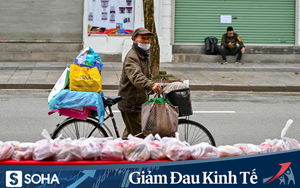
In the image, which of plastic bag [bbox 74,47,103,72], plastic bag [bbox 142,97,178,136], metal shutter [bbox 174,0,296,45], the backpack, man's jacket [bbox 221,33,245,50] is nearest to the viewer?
plastic bag [bbox 142,97,178,136]

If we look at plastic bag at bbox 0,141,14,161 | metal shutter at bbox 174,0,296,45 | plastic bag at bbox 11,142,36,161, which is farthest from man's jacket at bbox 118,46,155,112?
metal shutter at bbox 174,0,296,45

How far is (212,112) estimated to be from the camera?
9773 mm

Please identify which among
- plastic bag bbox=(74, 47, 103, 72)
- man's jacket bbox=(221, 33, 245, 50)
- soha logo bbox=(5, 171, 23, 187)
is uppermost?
plastic bag bbox=(74, 47, 103, 72)

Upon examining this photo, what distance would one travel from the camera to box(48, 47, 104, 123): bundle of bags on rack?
5.07 meters

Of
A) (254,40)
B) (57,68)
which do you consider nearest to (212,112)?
(57,68)

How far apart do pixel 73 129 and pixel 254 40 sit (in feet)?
48.9

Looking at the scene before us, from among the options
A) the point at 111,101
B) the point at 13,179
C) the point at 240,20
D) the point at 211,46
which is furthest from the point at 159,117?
the point at 240,20

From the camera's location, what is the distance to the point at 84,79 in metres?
5.12

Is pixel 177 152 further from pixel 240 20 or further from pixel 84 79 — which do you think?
pixel 240 20

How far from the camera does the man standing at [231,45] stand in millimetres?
17953

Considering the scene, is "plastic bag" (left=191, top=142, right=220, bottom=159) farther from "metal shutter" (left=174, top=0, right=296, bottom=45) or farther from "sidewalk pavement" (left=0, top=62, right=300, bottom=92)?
"metal shutter" (left=174, top=0, right=296, bottom=45)

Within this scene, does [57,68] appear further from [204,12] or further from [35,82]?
[204,12]

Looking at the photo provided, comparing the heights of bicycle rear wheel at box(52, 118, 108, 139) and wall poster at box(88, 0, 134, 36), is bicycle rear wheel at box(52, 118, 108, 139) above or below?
below

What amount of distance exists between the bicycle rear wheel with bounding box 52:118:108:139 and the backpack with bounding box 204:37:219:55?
13.5m
